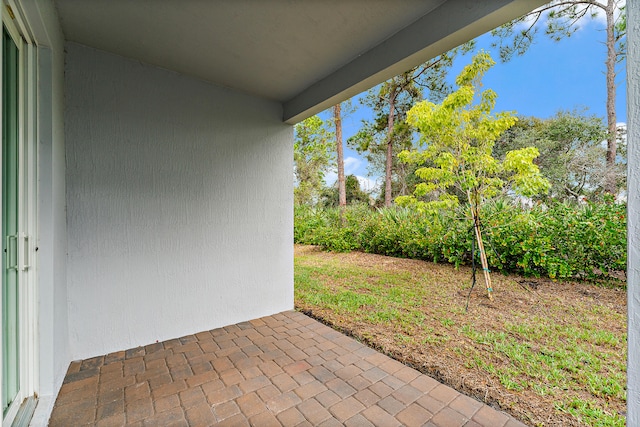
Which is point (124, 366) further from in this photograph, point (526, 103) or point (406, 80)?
point (526, 103)

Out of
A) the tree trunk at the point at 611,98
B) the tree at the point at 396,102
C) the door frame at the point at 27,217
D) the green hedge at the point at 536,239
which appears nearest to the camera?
the door frame at the point at 27,217

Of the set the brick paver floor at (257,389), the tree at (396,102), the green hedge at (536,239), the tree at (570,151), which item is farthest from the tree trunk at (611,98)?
the brick paver floor at (257,389)

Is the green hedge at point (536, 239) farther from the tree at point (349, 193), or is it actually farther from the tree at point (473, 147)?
the tree at point (349, 193)

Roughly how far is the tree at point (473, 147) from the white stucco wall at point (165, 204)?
2.23 m

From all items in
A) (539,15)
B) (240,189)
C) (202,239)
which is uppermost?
(539,15)

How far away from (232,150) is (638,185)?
310 centimetres

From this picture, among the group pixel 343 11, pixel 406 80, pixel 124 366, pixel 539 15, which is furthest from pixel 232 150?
pixel 406 80

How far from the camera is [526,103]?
14.3 m

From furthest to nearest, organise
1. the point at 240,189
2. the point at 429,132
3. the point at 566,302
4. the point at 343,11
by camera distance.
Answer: the point at 429,132, the point at 566,302, the point at 240,189, the point at 343,11

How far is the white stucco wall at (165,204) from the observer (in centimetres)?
242

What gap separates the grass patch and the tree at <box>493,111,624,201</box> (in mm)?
6751

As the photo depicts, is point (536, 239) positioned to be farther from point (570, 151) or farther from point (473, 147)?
point (570, 151)

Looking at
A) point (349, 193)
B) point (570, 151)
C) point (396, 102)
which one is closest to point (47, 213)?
point (396, 102)

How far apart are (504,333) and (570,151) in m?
10.9
